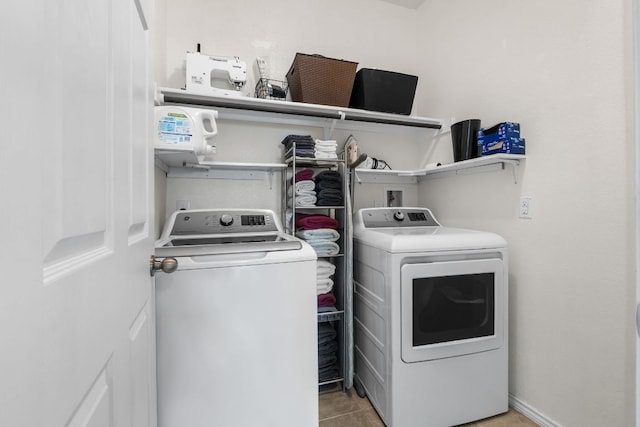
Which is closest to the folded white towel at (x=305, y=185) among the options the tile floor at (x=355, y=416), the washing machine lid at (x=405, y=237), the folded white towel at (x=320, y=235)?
the folded white towel at (x=320, y=235)

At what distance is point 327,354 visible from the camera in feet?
6.62

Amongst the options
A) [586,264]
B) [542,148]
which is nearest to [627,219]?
[586,264]

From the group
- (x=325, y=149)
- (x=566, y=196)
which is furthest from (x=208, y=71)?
(x=566, y=196)

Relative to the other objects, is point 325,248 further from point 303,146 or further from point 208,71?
point 208,71

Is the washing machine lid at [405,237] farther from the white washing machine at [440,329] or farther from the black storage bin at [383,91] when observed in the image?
the black storage bin at [383,91]

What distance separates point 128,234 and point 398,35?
2.92 meters

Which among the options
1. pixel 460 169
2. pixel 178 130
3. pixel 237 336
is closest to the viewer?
pixel 237 336

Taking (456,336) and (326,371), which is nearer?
(456,336)

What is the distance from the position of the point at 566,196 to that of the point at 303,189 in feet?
5.01

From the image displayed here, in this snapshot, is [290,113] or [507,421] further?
[290,113]

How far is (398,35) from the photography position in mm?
2678

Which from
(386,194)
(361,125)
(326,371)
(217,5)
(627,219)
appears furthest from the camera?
(386,194)

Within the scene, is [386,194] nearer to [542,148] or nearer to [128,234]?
[542,148]

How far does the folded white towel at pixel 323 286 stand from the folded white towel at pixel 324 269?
28 millimetres
